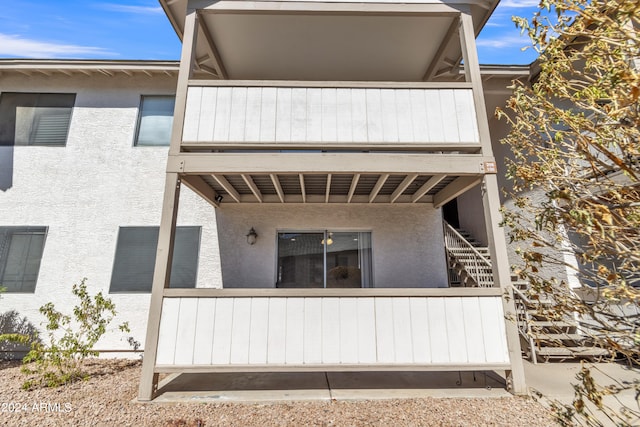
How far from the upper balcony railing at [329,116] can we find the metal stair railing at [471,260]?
3905 mm

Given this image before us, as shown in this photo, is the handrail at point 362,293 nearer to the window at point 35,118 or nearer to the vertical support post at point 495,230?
the vertical support post at point 495,230

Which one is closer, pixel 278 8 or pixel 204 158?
pixel 204 158

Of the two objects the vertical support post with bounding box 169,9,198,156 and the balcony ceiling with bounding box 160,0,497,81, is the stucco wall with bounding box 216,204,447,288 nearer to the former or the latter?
the vertical support post with bounding box 169,9,198,156

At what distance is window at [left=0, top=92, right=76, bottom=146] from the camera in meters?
6.76

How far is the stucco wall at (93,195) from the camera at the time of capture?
6098 mm

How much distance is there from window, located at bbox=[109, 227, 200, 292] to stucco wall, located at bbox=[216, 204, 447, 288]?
25.7 inches

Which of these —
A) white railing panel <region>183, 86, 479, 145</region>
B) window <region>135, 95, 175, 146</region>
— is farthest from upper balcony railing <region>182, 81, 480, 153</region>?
window <region>135, 95, 175, 146</region>

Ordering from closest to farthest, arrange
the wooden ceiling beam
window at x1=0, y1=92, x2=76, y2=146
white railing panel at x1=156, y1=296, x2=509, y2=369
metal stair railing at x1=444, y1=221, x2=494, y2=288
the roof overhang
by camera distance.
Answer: white railing panel at x1=156, y1=296, x2=509, y2=369, the wooden ceiling beam, the roof overhang, window at x1=0, y1=92, x2=76, y2=146, metal stair railing at x1=444, y1=221, x2=494, y2=288

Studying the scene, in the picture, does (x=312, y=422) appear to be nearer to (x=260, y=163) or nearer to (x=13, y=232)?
(x=260, y=163)

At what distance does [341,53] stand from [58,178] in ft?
22.4

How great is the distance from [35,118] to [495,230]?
9836mm

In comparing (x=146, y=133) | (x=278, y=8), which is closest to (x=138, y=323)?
(x=146, y=133)

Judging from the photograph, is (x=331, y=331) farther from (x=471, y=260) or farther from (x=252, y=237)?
(x=471, y=260)

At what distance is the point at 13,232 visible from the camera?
6301 mm
